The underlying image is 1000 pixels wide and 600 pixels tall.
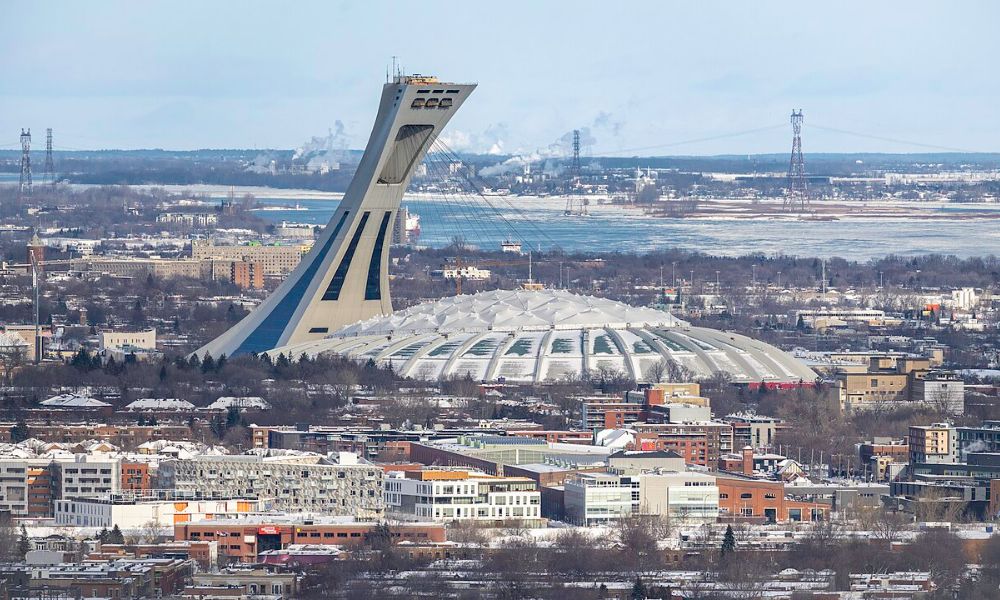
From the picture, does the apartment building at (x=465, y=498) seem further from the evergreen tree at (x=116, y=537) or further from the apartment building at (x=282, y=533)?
the evergreen tree at (x=116, y=537)

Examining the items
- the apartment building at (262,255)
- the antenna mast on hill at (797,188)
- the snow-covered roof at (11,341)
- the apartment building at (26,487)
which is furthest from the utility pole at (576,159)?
the apartment building at (26,487)

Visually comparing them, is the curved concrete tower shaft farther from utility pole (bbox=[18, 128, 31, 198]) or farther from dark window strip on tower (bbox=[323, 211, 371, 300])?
utility pole (bbox=[18, 128, 31, 198])

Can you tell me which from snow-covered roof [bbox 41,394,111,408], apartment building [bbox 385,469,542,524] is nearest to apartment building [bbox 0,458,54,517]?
apartment building [bbox 385,469,542,524]

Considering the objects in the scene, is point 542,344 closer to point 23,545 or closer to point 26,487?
point 26,487

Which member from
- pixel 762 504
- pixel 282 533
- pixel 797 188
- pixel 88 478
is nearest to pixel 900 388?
pixel 762 504

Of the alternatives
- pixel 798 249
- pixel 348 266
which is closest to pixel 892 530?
pixel 348 266

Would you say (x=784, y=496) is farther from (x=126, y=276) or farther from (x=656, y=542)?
(x=126, y=276)
